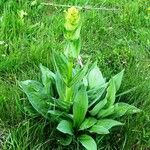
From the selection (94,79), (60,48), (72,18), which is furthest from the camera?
(60,48)

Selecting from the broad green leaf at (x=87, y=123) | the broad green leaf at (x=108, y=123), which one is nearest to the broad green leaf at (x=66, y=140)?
the broad green leaf at (x=87, y=123)

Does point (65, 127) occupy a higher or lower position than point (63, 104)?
lower

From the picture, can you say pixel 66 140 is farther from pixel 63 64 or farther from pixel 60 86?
pixel 63 64

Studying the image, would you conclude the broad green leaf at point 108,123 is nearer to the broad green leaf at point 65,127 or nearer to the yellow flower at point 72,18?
the broad green leaf at point 65,127

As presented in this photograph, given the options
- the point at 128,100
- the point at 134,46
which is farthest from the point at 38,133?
the point at 134,46

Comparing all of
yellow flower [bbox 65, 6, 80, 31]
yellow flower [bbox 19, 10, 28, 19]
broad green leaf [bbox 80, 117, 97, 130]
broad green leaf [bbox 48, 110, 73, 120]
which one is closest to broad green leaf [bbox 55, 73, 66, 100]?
broad green leaf [bbox 48, 110, 73, 120]

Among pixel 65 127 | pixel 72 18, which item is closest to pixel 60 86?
pixel 65 127

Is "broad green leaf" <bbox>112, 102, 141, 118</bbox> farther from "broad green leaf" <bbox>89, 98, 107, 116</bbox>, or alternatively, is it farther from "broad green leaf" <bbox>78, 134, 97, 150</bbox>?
"broad green leaf" <bbox>78, 134, 97, 150</bbox>

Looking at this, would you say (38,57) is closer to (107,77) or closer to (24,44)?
(24,44)
